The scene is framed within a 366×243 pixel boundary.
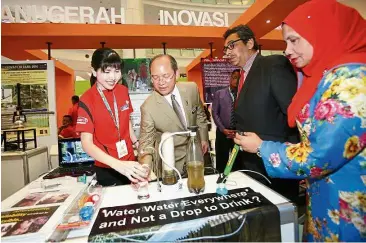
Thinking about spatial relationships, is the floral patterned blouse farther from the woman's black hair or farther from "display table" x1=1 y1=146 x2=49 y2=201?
"display table" x1=1 y1=146 x2=49 y2=201

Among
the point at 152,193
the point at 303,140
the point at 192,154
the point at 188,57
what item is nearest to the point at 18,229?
the point at 152,193

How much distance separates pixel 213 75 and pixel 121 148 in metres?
4.17

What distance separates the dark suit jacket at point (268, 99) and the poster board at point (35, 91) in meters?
3.46

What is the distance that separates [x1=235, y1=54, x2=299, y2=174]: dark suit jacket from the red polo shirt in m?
0.80

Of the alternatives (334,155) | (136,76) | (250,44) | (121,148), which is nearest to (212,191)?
(334,155)

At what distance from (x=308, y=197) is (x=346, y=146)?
1.23 ft

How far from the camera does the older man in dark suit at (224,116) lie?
2811 mm

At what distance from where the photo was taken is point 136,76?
4.21 m

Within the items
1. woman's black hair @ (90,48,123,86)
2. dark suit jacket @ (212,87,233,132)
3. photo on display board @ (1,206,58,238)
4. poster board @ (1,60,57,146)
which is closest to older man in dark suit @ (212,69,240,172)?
dark suit jacket @ (212,87,233,132)

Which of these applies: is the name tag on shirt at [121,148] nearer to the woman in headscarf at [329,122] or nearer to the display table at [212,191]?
the display table at [212,191]

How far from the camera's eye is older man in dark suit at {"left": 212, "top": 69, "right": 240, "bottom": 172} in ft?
9.22

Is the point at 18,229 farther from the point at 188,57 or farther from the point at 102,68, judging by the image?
the point at 188,57

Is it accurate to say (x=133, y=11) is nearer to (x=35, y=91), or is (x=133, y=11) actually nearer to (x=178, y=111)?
(x=35, y=91)

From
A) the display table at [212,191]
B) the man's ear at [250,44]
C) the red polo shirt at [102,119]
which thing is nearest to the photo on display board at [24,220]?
the display table at [212,191]
